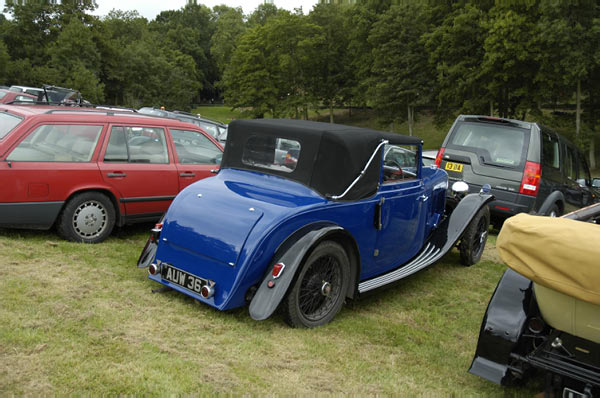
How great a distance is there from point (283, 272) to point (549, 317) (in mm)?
1998

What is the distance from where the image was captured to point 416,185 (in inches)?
242

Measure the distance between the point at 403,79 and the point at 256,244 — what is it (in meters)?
33.8

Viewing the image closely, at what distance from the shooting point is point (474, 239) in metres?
7.41

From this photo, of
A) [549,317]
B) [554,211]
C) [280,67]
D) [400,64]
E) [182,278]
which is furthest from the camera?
[280,67]

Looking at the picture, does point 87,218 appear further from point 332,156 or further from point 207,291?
point 332,156

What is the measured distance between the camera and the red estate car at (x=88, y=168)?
20.3 feet

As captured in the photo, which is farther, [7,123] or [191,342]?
[7,123]

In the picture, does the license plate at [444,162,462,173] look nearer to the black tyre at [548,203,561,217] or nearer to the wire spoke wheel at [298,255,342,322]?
the black tyre at [548,203,561,217]

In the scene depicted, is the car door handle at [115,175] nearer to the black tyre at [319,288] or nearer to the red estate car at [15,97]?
the black tyre at [319,288]

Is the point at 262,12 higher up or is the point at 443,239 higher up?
the point at 262,12

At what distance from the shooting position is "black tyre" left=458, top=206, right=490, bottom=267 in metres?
7.19

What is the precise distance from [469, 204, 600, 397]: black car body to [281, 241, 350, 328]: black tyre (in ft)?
4.82

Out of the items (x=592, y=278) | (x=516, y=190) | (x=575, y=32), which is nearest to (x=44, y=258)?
(x=592, y=278)

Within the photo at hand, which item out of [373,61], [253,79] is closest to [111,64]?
[253,79]
